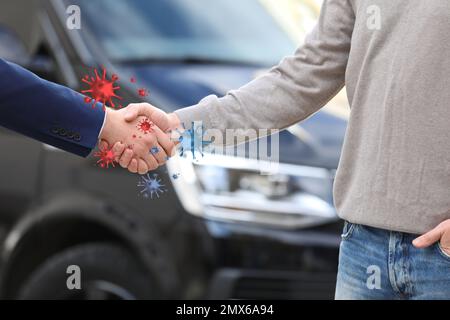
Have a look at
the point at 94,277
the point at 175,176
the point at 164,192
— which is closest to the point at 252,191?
the point at 164,192

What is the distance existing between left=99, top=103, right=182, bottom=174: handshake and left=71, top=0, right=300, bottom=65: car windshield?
1.68 metres

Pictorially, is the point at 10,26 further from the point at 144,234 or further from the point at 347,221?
the point at 347,221

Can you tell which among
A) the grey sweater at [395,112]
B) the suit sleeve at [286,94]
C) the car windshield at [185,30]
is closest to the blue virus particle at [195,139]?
the suit sleeve at [286,94]

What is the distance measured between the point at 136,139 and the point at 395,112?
79cm

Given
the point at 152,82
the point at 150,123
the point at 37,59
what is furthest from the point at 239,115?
the point at 37,59

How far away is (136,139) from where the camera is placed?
2.94 meters

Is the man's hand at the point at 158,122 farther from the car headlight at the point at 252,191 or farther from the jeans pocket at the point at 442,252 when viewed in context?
the car headlight at the point at 252,191

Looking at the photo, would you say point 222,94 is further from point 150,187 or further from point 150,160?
point 150,160

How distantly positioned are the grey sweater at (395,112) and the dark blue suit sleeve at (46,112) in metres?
0.69

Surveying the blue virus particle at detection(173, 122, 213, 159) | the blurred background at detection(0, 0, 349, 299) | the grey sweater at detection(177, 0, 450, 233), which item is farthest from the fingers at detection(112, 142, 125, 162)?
the blurred background at detection(0, 0, 349, 299)

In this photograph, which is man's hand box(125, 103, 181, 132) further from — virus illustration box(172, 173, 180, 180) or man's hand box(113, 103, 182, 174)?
virus illustration box(172, 173, 180, 180)

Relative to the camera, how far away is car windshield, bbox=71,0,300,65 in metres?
4.68
